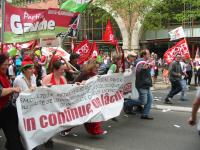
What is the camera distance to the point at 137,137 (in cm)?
815

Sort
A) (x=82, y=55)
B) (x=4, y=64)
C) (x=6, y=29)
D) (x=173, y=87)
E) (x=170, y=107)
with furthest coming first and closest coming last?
(x=82, y=55) < (x=173, y=87) < (x=170, y=107) < (x=6, y=29) < (x=4, y=64)

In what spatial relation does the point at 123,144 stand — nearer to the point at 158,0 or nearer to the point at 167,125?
the point at 167,125

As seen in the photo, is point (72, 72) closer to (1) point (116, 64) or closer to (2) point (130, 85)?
(1) point (116, 64)

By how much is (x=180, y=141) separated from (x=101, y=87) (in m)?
1.87

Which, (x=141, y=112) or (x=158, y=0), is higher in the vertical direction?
(x=158, y=0)

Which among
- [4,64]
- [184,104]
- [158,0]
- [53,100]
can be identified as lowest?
[184,104]

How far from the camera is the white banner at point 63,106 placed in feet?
22.0

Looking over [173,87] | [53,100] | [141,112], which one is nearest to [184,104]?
[173,87]

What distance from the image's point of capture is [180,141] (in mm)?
7727

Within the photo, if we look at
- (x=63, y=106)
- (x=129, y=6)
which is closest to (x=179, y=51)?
(x=63, y=106)

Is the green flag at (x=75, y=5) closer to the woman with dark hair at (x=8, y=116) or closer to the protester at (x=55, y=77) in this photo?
the protester at (x=55, y=77)

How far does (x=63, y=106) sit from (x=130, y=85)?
3.35 meters

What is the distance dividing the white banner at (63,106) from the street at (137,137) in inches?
15.0

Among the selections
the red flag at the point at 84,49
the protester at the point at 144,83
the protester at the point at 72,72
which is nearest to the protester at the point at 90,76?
the protester at the point at 72,72
